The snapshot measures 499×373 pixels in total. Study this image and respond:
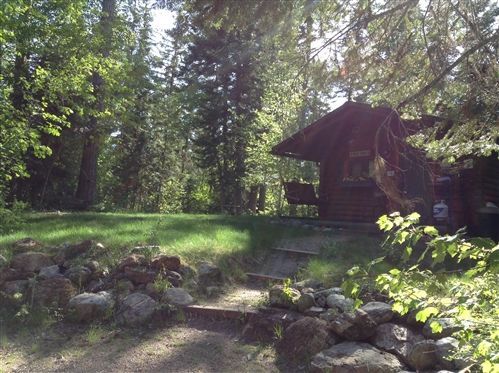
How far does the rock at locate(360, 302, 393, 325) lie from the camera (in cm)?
563

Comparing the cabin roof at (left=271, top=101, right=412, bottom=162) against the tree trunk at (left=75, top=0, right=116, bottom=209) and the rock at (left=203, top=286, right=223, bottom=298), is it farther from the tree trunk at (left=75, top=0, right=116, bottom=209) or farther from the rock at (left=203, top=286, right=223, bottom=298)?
the tree trunk at (left=75, top=0, right=116, bottom=209)

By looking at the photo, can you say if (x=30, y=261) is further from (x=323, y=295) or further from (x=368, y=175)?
(x=368, y=175)

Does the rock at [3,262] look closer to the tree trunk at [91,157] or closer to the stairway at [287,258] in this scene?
the stairway at [287,258]

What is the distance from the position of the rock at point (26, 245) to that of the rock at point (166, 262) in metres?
2.25

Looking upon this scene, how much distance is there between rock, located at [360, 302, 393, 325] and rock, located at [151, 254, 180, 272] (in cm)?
308

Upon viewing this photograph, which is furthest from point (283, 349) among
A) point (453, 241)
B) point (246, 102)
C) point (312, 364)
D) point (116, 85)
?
point (246, 102)

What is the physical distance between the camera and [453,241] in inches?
91.4

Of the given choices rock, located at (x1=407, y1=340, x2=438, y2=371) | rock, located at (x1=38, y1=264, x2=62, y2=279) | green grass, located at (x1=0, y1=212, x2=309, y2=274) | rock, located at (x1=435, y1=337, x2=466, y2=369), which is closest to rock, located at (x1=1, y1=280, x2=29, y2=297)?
rock, located at (x1=38, y1=264, x2=62, y2=279)

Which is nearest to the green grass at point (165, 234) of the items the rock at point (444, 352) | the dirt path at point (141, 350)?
the dirt path at point (141, 350)

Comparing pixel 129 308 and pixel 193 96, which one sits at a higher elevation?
pixel 193 96

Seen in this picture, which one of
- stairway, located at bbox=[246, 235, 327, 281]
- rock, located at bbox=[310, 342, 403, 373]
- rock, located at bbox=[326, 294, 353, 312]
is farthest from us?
stairway, located at bbox=[246, 235, 327, 281]

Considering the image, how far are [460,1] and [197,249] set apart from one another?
5368 millimetres

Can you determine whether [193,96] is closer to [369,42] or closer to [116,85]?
[116,85]

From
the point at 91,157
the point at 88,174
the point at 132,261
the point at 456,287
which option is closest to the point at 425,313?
the point at 456,287
